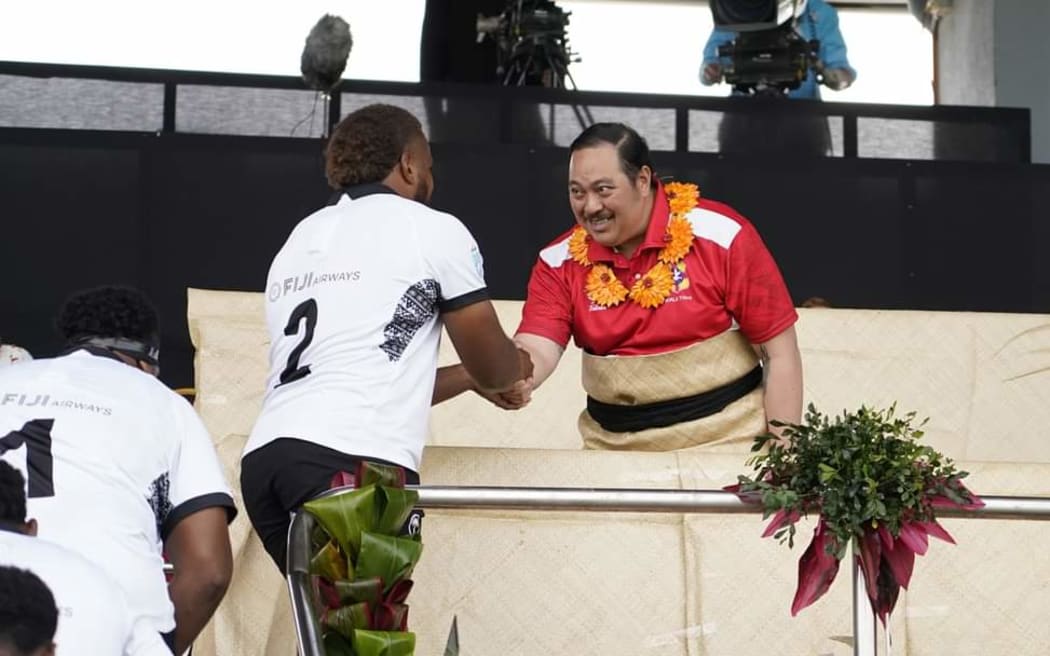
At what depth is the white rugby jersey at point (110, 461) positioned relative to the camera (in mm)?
2145

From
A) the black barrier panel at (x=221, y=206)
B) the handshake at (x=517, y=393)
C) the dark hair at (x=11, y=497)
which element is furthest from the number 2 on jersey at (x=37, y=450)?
the black barrier panel at (x=221, y=206)

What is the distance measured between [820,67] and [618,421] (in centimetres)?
385

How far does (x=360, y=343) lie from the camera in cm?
A: 253

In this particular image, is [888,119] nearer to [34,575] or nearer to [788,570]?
[788,570]

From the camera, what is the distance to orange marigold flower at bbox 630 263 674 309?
328 centimetres

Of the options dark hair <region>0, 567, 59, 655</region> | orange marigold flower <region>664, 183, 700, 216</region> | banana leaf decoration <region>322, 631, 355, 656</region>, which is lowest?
banana leaf decoration <region>322, 631, 355, 656</region>

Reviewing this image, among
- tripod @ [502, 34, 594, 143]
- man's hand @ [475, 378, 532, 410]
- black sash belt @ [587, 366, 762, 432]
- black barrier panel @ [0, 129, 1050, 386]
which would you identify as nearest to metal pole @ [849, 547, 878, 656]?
man's hand @ [475, 378, 532, 410]

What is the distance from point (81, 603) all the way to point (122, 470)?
1.42 ft

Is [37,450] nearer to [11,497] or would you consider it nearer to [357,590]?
[11,497]

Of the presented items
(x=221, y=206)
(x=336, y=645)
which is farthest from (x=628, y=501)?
(x=221, y=206)

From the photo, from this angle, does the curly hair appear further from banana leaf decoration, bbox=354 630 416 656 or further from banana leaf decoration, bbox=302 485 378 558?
banana leaf decoration, bbox=354 630 416 656

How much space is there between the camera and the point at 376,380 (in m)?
2.52

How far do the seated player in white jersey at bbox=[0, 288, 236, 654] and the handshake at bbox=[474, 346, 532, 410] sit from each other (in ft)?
2.01

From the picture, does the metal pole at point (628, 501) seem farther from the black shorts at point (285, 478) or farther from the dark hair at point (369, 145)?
the dark hair at point (369, 145)
